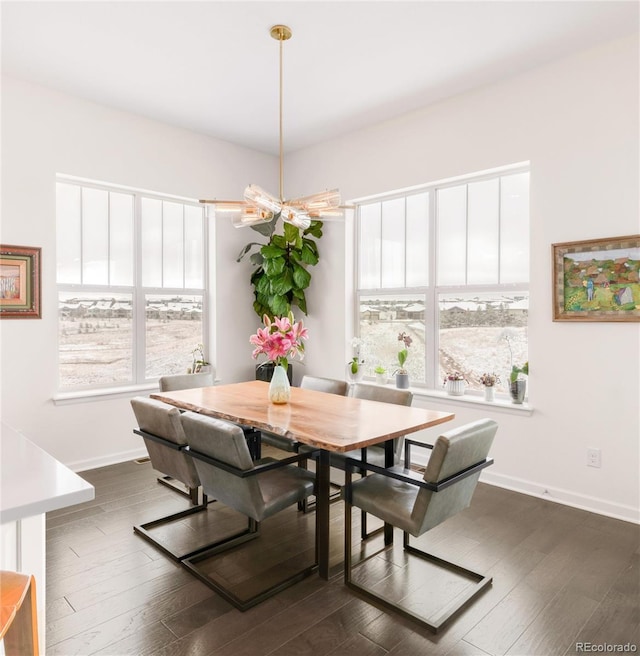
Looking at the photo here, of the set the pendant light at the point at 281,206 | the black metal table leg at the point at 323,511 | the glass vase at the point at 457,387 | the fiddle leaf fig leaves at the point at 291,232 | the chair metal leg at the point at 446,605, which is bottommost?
the chair metal leg at the point at 446,605

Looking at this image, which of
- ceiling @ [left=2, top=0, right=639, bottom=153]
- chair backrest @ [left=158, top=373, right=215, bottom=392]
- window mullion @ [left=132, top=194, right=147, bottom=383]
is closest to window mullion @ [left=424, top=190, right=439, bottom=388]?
ceiling @ [left=2, top=0, right=639, bottom=153]

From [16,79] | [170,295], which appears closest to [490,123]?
[170,295]

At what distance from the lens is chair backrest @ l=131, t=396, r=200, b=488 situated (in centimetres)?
256

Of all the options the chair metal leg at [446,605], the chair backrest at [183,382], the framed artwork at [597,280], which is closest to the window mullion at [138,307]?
the chair backrest at [183,382]

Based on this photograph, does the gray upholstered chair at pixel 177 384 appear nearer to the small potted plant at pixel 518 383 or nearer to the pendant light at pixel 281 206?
the pendant light at pixel 281 206

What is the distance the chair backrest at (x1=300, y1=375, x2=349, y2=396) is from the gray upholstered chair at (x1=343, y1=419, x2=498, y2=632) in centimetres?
108

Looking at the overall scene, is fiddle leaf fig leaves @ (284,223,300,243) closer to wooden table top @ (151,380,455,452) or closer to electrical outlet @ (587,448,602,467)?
wooden table top @ (151,380,455,452)

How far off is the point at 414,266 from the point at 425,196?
2.10ft

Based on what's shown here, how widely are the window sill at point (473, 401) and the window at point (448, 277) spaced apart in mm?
118

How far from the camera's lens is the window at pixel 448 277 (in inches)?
149

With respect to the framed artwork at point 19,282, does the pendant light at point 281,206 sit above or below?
above

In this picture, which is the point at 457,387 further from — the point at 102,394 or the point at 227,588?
the point at 102,394

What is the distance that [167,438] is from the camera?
262 centimetres

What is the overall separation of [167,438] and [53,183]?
2543 mm
